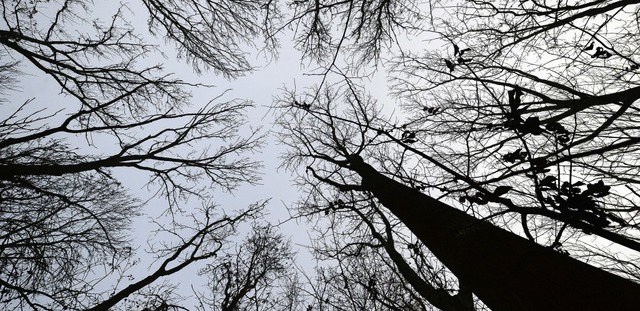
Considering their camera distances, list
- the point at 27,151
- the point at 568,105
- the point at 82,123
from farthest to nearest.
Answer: the point at 82,123 < the point at 27,151 < the point at 568,105

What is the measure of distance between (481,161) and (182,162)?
12.3ft

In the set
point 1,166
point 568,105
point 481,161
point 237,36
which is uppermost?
point 237,36

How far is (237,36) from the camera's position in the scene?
15.5ft

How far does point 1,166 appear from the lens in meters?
3.34

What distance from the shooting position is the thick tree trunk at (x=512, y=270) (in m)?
1.47

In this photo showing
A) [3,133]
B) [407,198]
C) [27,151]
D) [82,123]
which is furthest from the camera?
[82,123]

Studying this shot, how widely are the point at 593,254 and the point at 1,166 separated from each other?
5805 millimetres

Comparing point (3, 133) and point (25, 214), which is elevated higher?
point (3, 133)

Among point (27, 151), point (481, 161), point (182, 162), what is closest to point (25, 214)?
point (27, 151)


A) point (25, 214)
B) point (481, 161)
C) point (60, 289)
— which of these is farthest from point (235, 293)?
point (481, 161)

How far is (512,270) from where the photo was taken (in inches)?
68.0

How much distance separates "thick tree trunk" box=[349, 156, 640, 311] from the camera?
57.7 inches

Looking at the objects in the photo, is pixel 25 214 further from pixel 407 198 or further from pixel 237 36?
pixel 407 198

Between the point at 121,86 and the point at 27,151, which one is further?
the point at 121,86
